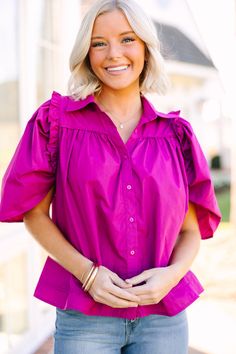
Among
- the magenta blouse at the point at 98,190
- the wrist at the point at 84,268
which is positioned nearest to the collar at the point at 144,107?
the magenta blouse at the point at 98,190

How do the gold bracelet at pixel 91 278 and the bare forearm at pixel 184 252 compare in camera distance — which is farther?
the bare forearm at pixel 184 252

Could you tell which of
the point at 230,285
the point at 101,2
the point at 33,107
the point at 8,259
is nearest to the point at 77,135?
the point at 101,2

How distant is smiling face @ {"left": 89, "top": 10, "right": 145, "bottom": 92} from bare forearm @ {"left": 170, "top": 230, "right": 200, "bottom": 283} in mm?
503

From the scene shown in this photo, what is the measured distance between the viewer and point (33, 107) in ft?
12.1

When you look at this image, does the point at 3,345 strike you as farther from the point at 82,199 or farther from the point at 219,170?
the point at 219,170

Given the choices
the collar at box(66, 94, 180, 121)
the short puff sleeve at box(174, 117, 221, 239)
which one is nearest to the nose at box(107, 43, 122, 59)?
the collar at box(66, 94, 180, 121)

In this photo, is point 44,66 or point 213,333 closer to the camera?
point 44,66

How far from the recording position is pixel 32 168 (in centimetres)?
156

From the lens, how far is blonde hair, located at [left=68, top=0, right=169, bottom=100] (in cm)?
162

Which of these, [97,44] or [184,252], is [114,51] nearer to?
[97,44]

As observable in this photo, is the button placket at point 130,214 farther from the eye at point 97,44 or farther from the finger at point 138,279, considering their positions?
the eye at point 97,44

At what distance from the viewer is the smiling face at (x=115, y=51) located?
1.62m

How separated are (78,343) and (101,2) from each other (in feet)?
3.13

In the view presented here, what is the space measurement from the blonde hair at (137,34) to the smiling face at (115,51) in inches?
0.7
